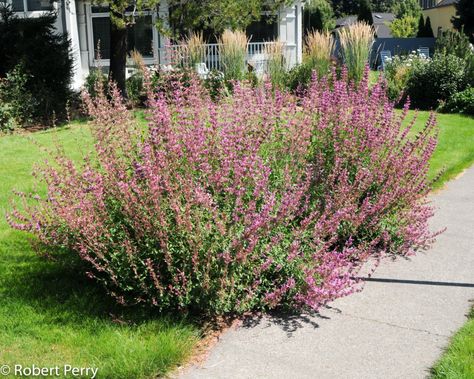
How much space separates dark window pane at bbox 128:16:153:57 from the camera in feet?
75.4

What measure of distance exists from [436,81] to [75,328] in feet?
42.4

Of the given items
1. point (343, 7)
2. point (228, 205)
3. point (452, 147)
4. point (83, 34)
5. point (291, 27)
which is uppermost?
point (343, 7)

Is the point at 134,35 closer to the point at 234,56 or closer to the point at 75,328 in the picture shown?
the point at 234,56

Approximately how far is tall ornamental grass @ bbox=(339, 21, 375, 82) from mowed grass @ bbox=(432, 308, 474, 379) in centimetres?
1139

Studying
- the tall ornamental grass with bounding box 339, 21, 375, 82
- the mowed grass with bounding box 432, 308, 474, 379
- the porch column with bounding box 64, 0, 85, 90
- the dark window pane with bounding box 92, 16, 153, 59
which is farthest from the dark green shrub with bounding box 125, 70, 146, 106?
the mowed grass with bounding box 432, 308, 474, 379

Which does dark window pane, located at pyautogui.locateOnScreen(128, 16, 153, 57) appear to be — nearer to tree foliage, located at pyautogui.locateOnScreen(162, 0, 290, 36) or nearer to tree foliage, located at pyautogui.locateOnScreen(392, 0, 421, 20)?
tree foliage, located at pyautogui.locateOnScreen(162, 0, 290, 36)

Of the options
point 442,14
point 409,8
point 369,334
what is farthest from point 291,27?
point 409,8

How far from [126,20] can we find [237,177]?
956cm

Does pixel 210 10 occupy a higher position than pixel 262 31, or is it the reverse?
pixel 210 10

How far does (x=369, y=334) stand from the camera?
155 inches

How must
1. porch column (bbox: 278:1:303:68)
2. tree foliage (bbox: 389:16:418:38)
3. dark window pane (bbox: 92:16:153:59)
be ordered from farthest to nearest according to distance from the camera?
tree foliage (bbox: 389:16:418:38), porch column (bbox: 278:1:303:68), dark window pane (bbox: 92:16:153:59)

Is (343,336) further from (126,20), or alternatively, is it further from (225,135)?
(126,20)

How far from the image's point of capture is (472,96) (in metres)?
14.4

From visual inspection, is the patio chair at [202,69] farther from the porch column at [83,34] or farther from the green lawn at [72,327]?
the green lawn at [72,327]
